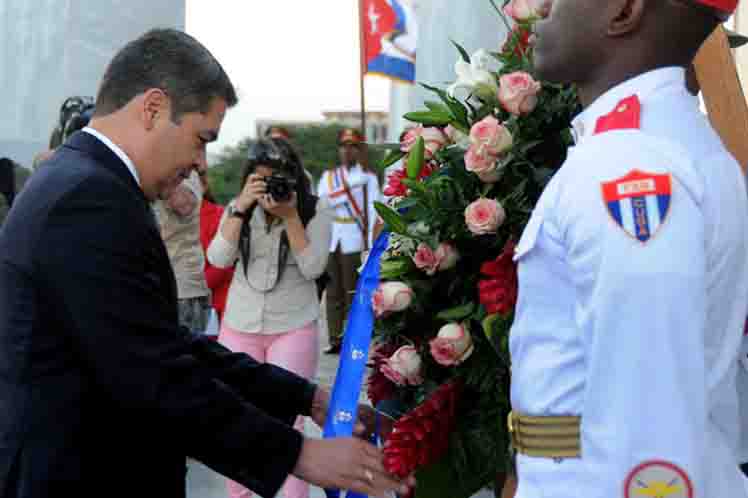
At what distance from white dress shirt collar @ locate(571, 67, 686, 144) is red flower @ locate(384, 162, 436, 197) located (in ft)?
3.03

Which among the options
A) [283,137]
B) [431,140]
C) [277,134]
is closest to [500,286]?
[431,140]

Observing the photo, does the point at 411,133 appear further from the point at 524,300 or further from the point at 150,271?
Answer: the point at 524,300

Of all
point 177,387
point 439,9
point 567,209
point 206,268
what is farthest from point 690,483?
point 206,268

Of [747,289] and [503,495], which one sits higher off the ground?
[747,289]

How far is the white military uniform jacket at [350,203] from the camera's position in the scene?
36.1ft

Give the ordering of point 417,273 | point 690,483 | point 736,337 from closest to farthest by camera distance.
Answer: point 690,483, point 736,337, point 417,273

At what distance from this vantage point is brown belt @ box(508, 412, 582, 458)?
1632 mm

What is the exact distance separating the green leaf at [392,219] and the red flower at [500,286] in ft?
1.02

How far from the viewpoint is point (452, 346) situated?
2387 millimetres

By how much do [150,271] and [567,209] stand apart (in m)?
1.03

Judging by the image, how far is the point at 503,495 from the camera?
95.3 inches

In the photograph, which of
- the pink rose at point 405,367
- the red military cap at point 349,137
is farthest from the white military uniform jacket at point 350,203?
the pink rose at point 405,367

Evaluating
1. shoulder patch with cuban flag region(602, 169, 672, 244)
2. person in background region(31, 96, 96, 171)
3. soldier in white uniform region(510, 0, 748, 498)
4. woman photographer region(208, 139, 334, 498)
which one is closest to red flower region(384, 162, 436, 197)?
soldier in white uniform region(510, 0, 748, 498)

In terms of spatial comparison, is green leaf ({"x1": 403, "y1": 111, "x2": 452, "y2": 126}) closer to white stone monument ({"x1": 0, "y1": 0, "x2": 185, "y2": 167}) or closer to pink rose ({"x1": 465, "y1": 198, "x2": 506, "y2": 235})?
pink rose ({"x1": 465, "y1": 198, "x2": 506, "y2": 235})
